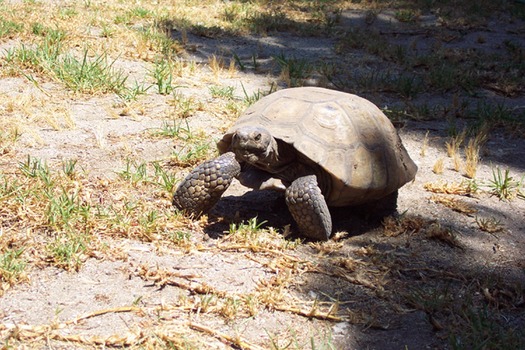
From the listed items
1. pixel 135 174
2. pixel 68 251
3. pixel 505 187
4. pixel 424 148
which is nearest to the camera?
pixel 68 251

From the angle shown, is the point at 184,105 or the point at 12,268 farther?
the point at 184,105

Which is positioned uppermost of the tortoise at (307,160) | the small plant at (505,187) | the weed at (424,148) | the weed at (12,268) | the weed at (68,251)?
the tortoise at (307,160)

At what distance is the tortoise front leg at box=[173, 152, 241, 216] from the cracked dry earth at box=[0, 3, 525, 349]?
0.45ft

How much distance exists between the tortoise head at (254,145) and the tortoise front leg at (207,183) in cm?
10

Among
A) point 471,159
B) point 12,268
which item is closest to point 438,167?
point 471,159

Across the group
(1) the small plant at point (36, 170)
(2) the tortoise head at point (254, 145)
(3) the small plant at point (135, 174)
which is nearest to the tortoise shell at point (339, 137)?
(2) the tortoise head at point (254, 145)

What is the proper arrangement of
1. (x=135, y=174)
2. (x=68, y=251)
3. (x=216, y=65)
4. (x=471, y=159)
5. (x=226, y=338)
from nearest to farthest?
(x=226, y=338), (x=68, y=251), (x=135, y=174), (x=471, y=159), (x=216, y=65)

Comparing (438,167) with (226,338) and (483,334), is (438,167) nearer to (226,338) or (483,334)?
(483,334)

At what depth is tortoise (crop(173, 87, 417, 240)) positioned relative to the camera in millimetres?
4219

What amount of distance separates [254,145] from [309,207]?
507mm

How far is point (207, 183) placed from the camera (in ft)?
14.0

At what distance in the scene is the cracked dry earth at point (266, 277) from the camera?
3.33m

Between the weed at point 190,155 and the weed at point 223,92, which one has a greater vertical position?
the weed at point 190,155

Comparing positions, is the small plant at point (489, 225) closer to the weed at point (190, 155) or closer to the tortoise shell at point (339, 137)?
the tortoise shell at point (339, 137)
